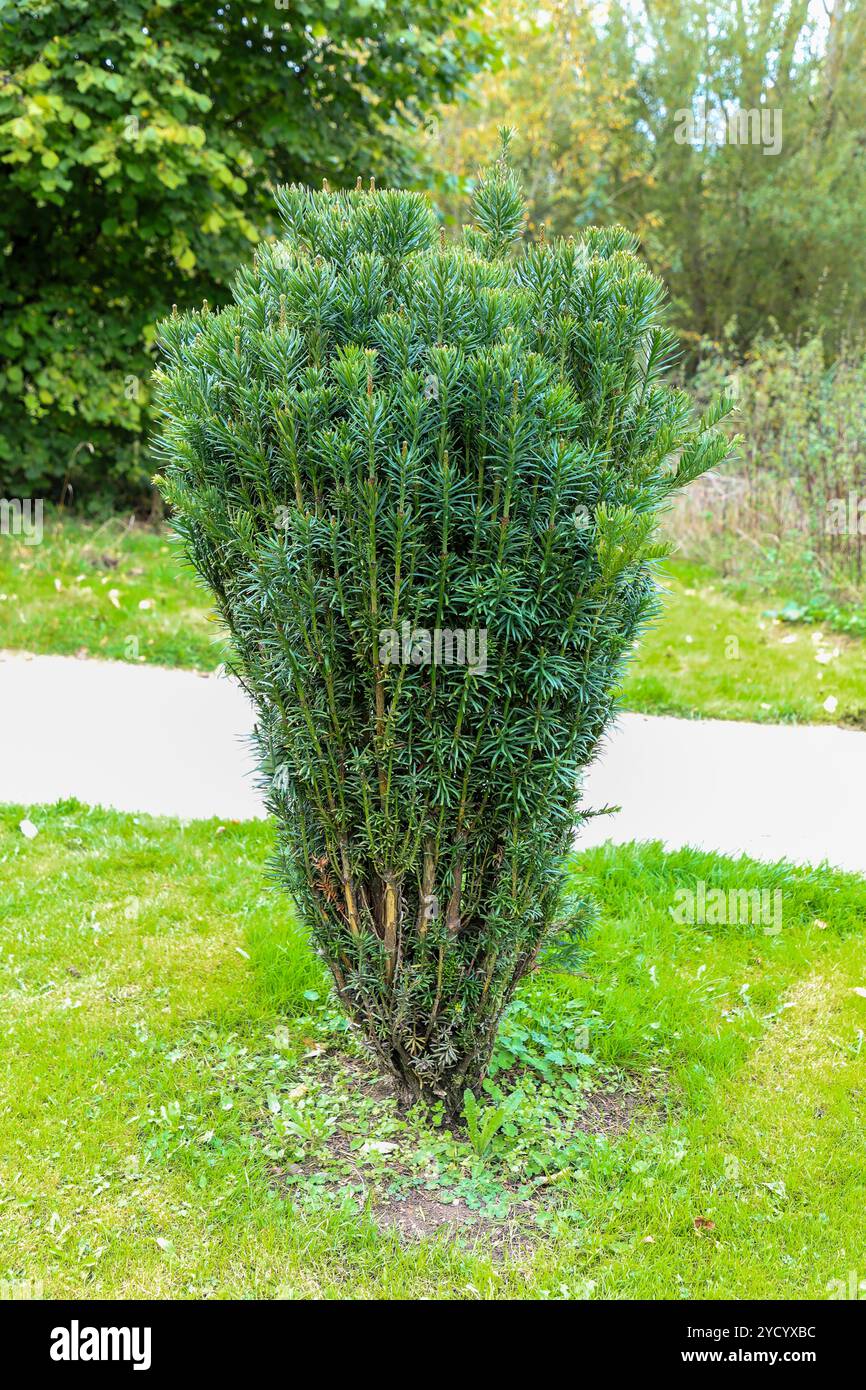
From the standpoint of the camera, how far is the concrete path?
467 centimetres

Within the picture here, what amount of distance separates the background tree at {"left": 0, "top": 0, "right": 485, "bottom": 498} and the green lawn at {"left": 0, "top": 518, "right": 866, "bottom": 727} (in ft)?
4.84

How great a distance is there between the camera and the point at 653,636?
24.1 feet

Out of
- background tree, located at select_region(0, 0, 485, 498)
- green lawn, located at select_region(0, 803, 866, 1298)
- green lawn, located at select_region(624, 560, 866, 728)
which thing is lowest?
green lawn, located at select_region(0, 803, 866, 1298)

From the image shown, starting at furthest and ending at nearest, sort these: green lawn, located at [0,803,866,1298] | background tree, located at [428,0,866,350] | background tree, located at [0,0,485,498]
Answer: background tree, located at [428,0,866,350], background tree, located at [0,0,485,498], green lawn, located at [0,803,866,1298]

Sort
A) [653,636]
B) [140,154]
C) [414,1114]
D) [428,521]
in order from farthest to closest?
[140,154] → [653,636] → [414,1114] → [428,521]

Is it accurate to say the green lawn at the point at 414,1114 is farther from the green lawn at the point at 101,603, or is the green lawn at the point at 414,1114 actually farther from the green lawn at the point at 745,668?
the green lawn at the point at 101,603

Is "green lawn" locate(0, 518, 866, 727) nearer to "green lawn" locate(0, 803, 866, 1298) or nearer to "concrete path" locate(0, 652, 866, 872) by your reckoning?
"concrete path" locate(0, 652, 866, 872)

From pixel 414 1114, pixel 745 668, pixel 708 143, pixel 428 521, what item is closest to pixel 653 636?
pixel 745 668

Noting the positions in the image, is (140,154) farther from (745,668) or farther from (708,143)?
(708,143)

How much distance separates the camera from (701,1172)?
2.80 m

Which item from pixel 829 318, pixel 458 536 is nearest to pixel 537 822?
pixel 458 536

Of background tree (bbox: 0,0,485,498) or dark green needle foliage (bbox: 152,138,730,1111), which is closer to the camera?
dark green needle foliage (bbox: 152,138,730,1111)

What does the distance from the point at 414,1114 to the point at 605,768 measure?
8.84 ft

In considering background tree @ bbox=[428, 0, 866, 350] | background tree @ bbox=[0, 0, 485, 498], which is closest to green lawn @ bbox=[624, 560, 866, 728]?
background tree @ bbox=[0, 0, 485, 498]
